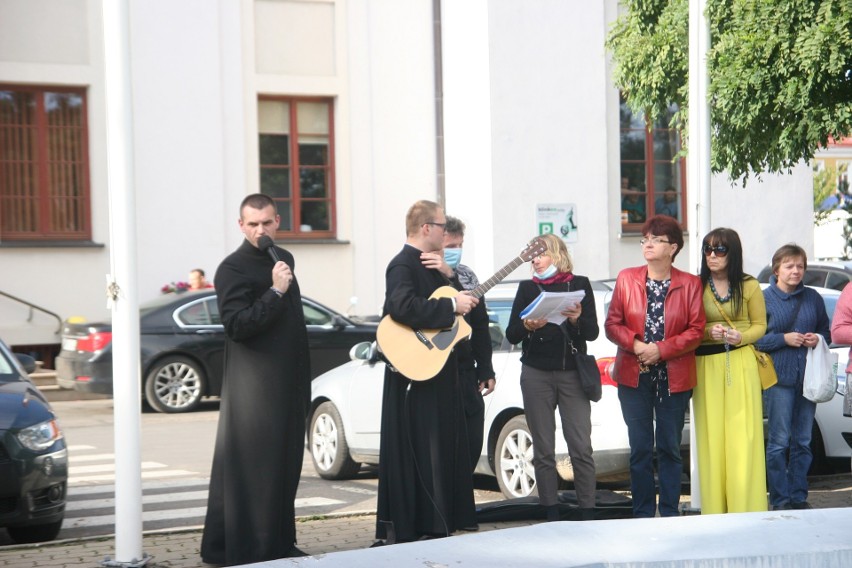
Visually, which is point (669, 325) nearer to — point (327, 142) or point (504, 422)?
point (504, 422)

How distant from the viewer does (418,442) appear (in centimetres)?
816

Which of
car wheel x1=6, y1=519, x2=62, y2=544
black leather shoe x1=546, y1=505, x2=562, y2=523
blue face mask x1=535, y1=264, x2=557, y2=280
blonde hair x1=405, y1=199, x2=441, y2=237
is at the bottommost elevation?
car wheel x1=6, y1=519, x2=62, y2=544

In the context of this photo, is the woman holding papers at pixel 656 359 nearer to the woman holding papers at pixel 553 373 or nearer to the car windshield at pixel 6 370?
the woman holding papers at pixel 553 373

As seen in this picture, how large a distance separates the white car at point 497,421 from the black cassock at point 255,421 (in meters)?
2.59

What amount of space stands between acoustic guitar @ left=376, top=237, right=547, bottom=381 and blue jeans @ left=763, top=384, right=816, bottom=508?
2.61 meters

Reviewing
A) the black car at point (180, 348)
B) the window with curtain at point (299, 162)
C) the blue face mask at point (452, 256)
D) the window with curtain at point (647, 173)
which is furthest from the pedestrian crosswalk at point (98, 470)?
the window with curtain at point (647, 173)

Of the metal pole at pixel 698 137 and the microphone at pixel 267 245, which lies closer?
the microphone at pixel 267 245

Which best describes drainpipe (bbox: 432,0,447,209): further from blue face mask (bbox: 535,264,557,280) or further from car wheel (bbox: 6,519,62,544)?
car wheel (bbox: 6,519,62,544)

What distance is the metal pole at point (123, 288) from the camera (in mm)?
7559

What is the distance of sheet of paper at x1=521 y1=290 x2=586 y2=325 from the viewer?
8.52 m

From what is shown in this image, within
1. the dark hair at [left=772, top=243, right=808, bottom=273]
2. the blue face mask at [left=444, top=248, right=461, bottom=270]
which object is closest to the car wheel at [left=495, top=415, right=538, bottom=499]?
the blue face mask at [left=444, top=248, right=461, bottom=270]

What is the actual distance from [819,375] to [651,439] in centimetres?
144

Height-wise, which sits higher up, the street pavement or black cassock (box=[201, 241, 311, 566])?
black cassock (box=[201, 241, 311, 566])

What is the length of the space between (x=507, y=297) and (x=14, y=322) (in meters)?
13.7
